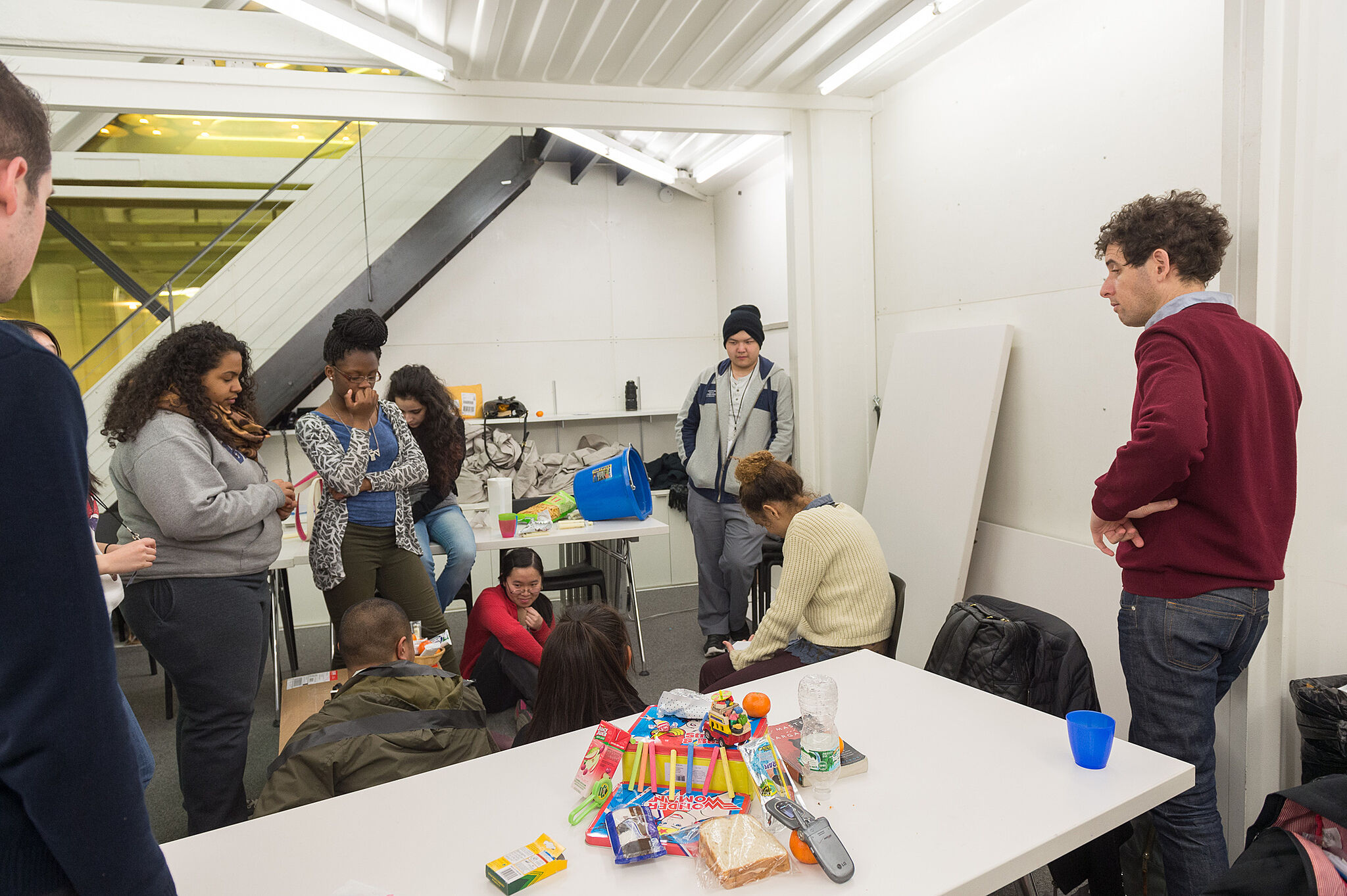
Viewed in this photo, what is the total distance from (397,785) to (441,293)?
4938 millimetres

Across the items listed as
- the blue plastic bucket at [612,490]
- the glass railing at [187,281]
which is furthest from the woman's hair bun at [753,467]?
the glass railing at [187,281]

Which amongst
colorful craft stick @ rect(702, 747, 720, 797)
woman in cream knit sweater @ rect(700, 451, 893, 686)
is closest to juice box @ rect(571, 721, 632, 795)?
colorful craft stick @ rect(702, 747, 720, 797)

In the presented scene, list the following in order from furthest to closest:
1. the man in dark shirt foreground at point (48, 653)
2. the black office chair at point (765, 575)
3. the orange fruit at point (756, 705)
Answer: the black office chair at point (765, 575) < the orange fruit at point (756, 705) < the man in dark shirt foreground at point (48, 653)

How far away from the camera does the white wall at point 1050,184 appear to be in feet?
8.32

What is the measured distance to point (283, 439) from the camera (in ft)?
17.2

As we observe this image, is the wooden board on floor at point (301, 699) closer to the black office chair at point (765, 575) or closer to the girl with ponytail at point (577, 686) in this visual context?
the girl with ponytail at point (577, 686)

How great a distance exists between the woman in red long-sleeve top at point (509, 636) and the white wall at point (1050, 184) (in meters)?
2.07

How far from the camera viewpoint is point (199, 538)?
2.17 metres

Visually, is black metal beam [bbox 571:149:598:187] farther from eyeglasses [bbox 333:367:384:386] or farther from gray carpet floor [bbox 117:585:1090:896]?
eyeglasses [bbox 333:367:384:386]

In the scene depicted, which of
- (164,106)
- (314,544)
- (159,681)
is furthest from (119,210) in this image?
(314,544)

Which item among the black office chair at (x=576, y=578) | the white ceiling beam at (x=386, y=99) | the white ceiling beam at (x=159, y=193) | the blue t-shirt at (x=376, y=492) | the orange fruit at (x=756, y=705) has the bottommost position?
the black office chair at (x=576, y=578)

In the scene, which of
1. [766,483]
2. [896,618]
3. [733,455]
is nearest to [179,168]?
[733,455]

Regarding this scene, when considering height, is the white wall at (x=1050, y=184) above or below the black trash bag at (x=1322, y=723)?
above

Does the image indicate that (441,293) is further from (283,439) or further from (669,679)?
(669,679)
